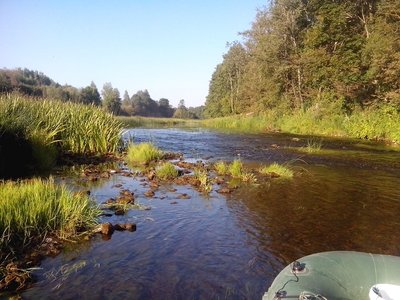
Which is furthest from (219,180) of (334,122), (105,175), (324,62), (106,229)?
(324,62)

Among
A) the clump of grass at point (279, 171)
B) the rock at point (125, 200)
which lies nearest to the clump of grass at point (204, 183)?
the rock at point (125, 200)

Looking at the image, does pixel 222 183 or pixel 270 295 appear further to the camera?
pixel 222 183

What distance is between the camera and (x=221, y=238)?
21.5ft

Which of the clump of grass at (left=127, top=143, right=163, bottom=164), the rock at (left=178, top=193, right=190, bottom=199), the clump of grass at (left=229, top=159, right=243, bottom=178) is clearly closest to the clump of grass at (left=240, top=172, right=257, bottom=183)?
the clump of grass at (left=229, top=159, right=243, bottom=178)

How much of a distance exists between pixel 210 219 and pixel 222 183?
3.21 m

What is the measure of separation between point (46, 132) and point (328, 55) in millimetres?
25315

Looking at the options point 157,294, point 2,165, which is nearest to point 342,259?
point 157,294

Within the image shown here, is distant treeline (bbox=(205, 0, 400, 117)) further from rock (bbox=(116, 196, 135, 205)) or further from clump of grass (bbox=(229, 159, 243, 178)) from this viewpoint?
rock (bbox=(116, 196, 135, 205))

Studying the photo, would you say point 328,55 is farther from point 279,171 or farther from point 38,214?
point 38,214

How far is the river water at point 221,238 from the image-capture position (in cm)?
474

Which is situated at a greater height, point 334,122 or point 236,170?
point 334,122

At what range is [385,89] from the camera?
89.7ft

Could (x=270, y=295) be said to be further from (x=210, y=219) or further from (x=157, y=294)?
(x=210, y=219)

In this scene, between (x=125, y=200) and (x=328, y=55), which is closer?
(x=125, y=200)
